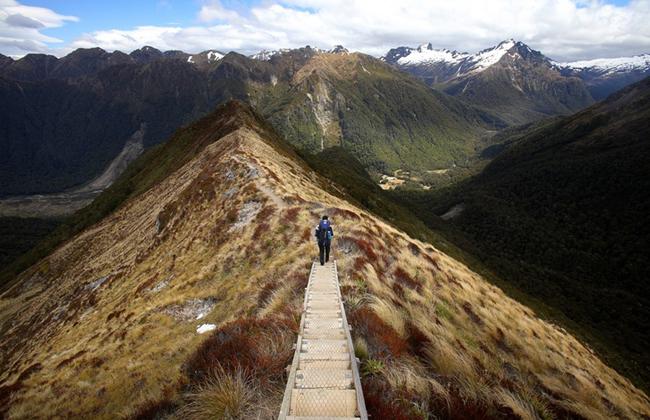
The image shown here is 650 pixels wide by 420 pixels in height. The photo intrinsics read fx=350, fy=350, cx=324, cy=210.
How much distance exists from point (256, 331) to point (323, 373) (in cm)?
504

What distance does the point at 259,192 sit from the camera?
124 feet

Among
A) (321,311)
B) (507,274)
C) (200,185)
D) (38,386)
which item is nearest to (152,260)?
(200,185)

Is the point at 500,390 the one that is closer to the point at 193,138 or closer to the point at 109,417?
the point at 109,417

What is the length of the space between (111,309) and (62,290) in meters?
27.4

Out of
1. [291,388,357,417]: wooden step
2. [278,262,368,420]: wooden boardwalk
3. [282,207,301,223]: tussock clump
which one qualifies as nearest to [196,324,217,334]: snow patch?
[278,262,368,420]: wooden boardwalk

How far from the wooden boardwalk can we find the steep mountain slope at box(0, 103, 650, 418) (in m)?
0.66

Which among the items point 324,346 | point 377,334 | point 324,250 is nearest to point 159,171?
point 324,250

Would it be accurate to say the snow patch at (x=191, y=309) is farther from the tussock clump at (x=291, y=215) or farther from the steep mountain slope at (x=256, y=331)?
the tussock clump at (x=291, y=215)

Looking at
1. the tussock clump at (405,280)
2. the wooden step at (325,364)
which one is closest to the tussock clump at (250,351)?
the wooden step at (325,364)

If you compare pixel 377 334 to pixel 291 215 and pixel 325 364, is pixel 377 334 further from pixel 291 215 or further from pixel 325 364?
pixel 291 215

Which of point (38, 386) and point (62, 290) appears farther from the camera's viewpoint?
point (62, 290)

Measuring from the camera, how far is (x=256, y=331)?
45.5ft

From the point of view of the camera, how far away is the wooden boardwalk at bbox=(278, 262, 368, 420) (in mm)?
8305

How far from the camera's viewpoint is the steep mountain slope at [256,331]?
10406 mm
